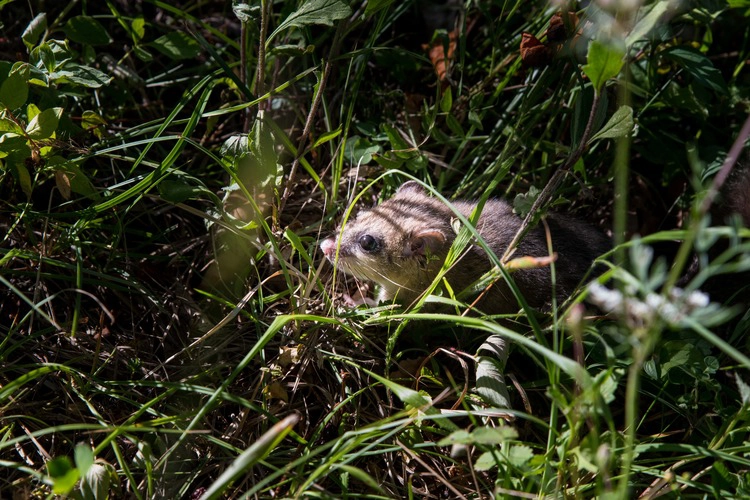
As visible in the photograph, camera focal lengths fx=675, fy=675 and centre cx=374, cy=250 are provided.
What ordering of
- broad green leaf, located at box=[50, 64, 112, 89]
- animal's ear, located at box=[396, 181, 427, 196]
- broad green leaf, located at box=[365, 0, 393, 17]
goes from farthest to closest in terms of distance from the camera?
animal's ear, located at box=[396, 181, 427, 196] → broad green leaf, located at box=[50, 64, 112, 89] → broad green leaf, located at box=[365, 0, 393, 17]

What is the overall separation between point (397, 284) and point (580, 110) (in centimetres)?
125

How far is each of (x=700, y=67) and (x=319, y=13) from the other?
201 cm

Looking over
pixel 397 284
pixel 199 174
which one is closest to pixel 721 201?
pixel 397 284

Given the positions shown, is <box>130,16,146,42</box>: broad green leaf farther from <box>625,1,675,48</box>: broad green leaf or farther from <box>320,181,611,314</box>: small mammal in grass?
<box>625,1,675,48</box>: broad green leaf

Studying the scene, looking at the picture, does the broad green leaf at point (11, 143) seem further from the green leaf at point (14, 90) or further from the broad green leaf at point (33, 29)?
the broad green leaf at point (33, 29)

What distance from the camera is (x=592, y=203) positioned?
4.18 metres

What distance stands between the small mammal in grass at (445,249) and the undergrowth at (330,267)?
6.2 inches

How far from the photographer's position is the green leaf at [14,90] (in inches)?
109

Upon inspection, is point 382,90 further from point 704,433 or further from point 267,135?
point 704,433

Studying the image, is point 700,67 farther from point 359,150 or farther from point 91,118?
point 91,118

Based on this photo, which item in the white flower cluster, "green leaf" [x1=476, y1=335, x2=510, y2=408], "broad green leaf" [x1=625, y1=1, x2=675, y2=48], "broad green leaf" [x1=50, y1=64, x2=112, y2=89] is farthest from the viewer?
"broad green leaf" [x1=50, y1=64, x2=112, y2=89]

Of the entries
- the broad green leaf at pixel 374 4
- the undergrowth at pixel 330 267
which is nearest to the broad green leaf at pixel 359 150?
the undergrowth at pixel 330 267

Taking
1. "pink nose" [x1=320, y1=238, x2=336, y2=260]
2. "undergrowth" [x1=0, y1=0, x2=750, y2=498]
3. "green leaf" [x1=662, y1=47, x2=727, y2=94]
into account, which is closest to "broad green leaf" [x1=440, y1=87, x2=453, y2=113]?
"undergrowth" [x1=0, y1=0, x2=750, y2=498]

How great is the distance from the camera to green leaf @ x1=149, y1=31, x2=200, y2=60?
369cm
